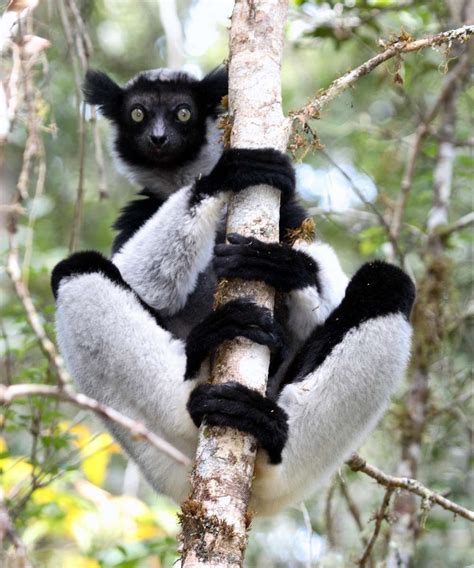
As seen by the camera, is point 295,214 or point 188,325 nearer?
point 295,214

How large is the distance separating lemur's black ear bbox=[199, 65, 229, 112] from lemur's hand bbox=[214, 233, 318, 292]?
2.04 m

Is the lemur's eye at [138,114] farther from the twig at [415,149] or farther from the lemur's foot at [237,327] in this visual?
the lemur's foot at [237,327]

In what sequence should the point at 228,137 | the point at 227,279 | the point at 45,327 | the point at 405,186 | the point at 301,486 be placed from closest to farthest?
the point at 227,279
the point at 228,137
the point at 301,486
the point at 45,327
the point at 405,186

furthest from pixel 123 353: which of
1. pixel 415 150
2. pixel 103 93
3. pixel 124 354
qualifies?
pixel 415 150

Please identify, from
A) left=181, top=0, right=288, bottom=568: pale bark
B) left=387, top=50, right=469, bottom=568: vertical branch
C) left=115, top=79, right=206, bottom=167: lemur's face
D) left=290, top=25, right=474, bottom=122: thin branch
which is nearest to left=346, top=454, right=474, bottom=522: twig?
left=387, top=50, right=469, bottom=568: vertical branch

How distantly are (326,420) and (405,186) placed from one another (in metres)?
3.11

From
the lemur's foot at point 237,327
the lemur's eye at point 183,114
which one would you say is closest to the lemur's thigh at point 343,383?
the lemur's foot at point 237,327

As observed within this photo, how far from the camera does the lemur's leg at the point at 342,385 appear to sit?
11.8ft

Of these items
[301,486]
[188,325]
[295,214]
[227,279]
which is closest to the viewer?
[227,279]

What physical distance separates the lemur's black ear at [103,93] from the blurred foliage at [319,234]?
0.34 m

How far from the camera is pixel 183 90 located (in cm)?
525

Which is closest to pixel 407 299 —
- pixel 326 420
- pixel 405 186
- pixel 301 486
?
pixel 326 420

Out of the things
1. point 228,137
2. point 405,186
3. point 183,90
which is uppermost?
point 405,186

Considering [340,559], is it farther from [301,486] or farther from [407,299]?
[407,299]
